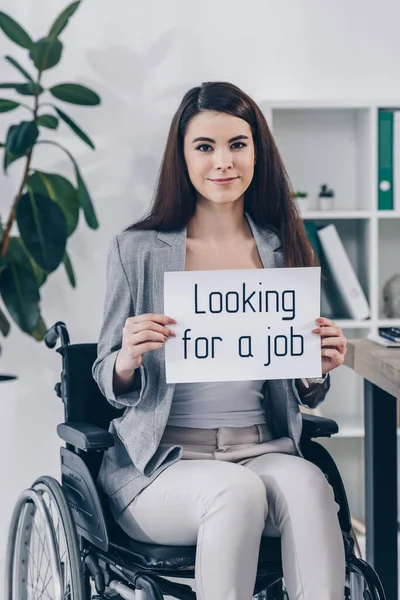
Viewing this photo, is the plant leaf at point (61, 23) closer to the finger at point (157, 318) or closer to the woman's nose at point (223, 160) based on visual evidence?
the woman's nose at point (223, 160)

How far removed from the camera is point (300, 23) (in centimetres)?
297

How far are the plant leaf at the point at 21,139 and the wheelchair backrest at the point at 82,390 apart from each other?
861mm

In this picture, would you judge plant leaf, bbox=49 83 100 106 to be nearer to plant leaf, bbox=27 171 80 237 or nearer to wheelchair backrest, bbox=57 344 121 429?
plant leaf, bbox=27 171 80 237

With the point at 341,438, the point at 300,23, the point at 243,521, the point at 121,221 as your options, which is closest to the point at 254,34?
the point at 300,23

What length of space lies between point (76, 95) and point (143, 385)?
1261 mm

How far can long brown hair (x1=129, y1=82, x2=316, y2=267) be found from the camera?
5.73ft

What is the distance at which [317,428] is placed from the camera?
1.74 meters

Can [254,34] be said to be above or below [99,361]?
above

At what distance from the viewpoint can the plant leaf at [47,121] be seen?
8.38ft

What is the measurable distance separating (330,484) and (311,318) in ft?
1.11

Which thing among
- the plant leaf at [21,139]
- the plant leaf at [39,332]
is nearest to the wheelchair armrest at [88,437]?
the plant leaf at [39,332]

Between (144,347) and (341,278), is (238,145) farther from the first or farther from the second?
(341,278)

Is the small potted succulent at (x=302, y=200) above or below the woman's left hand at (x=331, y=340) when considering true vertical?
above

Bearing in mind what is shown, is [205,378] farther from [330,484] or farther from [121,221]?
[121,221]
